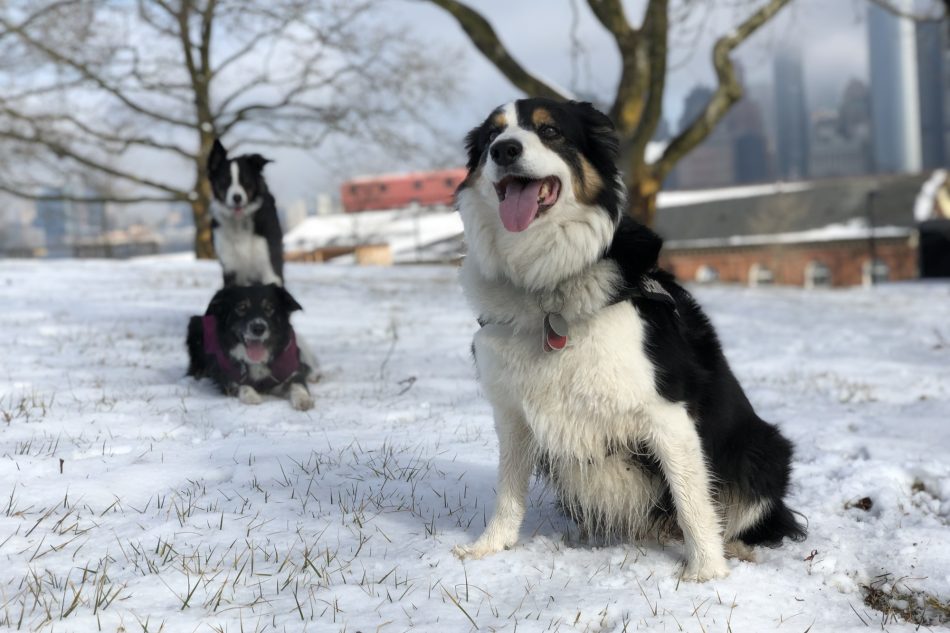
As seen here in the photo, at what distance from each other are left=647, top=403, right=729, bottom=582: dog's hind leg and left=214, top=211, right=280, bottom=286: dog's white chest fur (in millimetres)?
5451

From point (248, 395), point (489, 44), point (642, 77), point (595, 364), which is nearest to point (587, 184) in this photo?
point (595, 364)

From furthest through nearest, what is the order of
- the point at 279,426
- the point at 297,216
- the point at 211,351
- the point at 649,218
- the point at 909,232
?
the point at 297,216 < the point at 909,232 < the point at 649,218 < the point at 211,351 < the point at 279,426

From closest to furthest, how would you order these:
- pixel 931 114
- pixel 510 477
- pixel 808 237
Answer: pixel 510 477
pixel 808 237
pixel 931 114

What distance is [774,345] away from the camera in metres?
8.91

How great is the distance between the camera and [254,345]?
5707mm

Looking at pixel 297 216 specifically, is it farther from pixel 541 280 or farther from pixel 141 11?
pixel 541 280

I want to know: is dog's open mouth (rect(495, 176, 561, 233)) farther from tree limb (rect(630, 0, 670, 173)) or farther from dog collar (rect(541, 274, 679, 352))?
tree limb (rect(630, 0, 670, 173))

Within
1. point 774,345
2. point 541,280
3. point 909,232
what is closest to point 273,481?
point 541,280

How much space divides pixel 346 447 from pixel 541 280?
1832 millimetres

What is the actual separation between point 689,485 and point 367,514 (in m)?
1.38

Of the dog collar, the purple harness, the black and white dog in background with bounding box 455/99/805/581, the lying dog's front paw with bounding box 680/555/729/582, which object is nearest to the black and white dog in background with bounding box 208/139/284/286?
the purple harness

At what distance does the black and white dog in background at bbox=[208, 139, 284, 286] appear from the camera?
24.2 ft

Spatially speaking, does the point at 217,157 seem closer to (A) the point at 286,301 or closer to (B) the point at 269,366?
(A) the point at 286,301

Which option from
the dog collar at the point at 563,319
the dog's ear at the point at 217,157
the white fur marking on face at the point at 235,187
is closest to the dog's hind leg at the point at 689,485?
the dog collar at the point at 563,319
